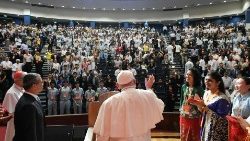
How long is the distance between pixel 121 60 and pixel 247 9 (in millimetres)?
12255

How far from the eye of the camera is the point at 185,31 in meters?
22.2

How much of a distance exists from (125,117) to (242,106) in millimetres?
1834

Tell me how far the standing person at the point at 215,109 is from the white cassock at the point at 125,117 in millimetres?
806

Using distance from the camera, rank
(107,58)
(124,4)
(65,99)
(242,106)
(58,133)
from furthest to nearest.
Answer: (124,4), (107,58), (65,99), (58,133), (242,106)

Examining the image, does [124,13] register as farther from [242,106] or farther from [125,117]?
[125,117]

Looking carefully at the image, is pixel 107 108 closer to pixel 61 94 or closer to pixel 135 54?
pixel 61 94

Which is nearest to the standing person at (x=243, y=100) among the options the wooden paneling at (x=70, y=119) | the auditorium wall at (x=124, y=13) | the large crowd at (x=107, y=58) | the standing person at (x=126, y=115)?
the standing person at (x=126, y=115)

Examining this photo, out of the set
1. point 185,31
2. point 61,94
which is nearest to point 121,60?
point 61,94

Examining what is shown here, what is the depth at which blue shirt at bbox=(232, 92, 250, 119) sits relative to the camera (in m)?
4.74

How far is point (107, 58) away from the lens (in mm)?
16562

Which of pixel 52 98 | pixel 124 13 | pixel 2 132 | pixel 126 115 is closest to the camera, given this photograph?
pixel 126 115

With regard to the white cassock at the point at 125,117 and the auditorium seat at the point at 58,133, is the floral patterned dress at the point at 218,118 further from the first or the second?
the auditorium seat at the point at 58,133

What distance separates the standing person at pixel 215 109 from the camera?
4430 mm

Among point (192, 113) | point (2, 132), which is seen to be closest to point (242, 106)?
point (192, 113)
